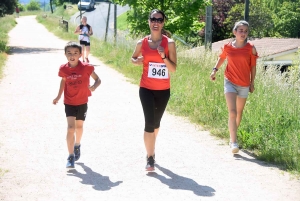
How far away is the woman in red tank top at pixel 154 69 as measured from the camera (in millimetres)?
6680

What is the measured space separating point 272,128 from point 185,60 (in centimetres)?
864

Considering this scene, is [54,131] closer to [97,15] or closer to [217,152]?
[217,152]

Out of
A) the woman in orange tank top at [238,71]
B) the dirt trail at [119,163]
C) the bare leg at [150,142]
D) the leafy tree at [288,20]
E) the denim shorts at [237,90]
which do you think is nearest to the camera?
the dirt trail at [119,163]

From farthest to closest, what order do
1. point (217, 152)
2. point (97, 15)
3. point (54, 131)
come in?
point (97, 15) < point (54, 131) < point (217, 152)

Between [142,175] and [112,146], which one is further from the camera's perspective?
[112,146]

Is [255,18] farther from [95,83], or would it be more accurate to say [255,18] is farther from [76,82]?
[76,82]

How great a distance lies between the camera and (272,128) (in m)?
8.03

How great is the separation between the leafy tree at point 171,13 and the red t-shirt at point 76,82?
1284 cm

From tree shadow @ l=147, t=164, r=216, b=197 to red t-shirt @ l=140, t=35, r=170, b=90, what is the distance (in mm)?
985

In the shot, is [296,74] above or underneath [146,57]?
underneath

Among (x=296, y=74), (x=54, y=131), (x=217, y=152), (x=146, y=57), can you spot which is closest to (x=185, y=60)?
(x=296, y=74)

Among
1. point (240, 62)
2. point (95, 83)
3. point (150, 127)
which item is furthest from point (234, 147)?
point (95, 83)

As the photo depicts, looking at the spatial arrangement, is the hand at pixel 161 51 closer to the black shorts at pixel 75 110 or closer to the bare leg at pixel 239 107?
the black shorts at pixel 75 110

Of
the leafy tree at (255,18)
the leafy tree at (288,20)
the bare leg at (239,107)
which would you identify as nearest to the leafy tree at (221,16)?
the leafy tree at (255,18)
